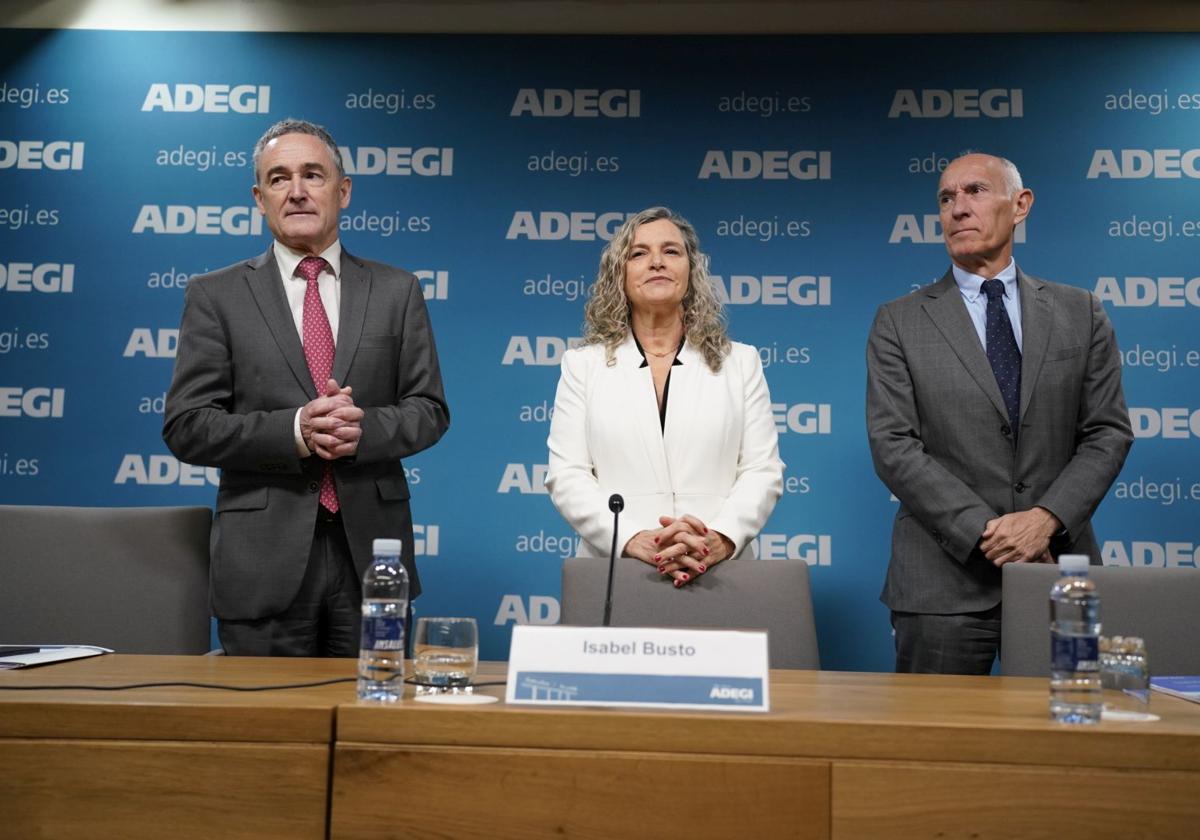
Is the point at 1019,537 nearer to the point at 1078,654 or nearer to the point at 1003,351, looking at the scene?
the point at 1003,351

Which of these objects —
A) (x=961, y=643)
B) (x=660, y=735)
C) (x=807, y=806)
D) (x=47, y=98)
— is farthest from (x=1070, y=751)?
(x=47, y=98)

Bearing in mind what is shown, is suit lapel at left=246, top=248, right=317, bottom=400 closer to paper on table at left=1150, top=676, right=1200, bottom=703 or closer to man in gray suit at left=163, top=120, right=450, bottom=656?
man in gray suit at left=163, top=120, right=450, bottom=656

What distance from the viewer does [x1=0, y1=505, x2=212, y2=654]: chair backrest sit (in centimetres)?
232

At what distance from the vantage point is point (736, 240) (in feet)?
12.8

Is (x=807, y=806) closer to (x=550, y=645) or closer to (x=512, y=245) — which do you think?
(x=550, y=645)

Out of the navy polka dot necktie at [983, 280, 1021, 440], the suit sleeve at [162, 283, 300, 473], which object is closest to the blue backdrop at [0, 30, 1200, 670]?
the navy polka dot necktie at [983, 280, 1021, 440]

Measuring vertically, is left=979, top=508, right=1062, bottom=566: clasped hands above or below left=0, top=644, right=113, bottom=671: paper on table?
above

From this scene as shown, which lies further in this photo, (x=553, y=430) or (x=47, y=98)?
(x=47, y=98)

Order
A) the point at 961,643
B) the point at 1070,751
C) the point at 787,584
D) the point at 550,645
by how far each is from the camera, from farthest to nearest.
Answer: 1. the point at 961,643
2. the point at 787,584
3. the point at 550,645
4. the point at 1070,751

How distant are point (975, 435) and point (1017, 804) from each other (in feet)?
5.43

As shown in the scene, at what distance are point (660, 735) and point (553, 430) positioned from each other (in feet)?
5.33

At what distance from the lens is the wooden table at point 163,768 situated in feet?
3.77

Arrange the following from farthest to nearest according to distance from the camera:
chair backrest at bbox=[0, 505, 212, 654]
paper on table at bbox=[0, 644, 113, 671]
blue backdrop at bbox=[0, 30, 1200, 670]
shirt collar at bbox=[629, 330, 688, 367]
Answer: blue backdrop at bbox=[0, 30, 1200, 670] < shirt collar at bbox=[629, 330, 688, 367] < chair backrest at bbox=[0, 505, 212, 654] < paper on table at bbox=[0, 644, 113, 671]

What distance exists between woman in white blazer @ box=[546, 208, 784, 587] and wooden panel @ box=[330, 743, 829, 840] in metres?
1.23
